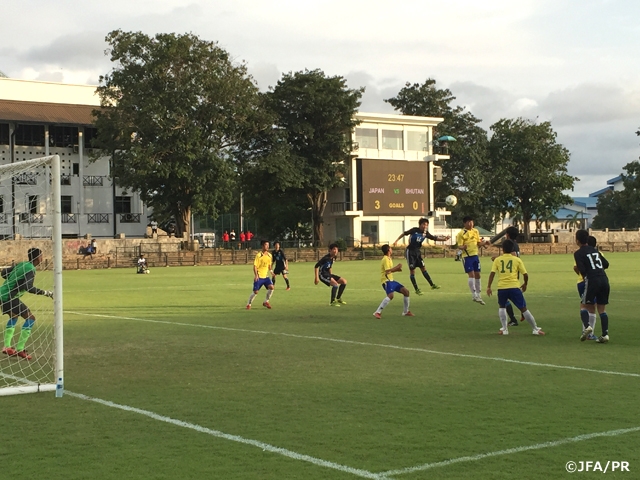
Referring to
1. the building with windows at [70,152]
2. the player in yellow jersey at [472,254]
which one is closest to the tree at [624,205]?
the building with windows at [70,152]

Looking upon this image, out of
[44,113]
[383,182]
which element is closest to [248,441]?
[44,113]

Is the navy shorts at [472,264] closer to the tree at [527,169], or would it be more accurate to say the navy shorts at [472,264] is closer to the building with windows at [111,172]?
the building with windows at [111,172]

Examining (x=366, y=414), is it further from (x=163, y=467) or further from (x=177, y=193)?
(x=177, y=193)

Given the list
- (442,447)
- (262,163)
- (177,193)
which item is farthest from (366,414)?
(262,163)

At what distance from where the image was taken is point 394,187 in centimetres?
8638

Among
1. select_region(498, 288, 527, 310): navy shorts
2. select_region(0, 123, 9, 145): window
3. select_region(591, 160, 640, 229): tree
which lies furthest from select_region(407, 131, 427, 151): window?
select_region(498, 288, 527, 310): navy shorts

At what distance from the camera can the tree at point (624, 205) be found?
100 meters

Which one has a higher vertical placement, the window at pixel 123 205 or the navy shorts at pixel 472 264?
the window at pixel 123 205

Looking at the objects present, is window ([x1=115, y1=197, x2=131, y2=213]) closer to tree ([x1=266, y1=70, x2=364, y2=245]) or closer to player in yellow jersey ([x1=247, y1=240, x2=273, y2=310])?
tree ([x1=266, y1=70, x2=364, y2=245])

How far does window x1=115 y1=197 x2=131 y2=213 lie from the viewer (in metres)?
77.8

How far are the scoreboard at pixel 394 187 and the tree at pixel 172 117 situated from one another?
767 inches

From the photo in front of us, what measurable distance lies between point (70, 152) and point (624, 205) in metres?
69.8

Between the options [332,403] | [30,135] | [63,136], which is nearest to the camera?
[332,403]

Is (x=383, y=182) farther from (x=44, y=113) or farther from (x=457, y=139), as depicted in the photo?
(x=44, y=113)
